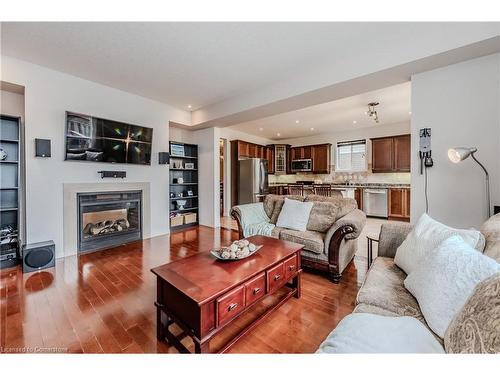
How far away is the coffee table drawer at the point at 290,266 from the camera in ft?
6.30

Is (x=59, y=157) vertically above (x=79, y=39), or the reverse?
(x=79, y=39)

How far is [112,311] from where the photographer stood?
185 centimetres

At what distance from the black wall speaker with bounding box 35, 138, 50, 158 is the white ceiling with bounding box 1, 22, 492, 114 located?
1.02m

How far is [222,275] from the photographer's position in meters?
1.48

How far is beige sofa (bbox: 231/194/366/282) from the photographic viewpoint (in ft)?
7.77

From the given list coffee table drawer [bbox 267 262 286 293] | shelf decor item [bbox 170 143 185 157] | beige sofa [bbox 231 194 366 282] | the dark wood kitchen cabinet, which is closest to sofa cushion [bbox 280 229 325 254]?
beige sofa [bbox 231 194 366 282]

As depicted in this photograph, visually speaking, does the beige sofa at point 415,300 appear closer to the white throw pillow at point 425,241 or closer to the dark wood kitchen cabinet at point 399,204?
the white throw pillow at point 425,241

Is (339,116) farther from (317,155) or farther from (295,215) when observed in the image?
(295,215)
